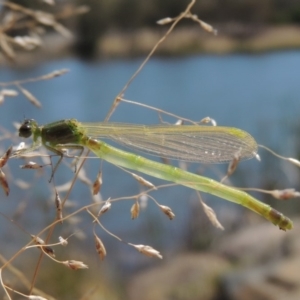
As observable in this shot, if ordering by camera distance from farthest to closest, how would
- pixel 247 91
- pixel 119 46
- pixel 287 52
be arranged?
1. pixel 247 91
2. pixel 119 46
3. pixel 287 52

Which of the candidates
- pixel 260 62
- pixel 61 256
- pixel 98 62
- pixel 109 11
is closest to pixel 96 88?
pixel 98 62

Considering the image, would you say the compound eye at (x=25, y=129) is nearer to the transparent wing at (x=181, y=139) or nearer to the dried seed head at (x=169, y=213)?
the transparent wing at (x=181, y=139)

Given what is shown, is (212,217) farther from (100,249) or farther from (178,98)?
(178,98)

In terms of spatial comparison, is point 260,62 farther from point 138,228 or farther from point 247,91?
point 138,228

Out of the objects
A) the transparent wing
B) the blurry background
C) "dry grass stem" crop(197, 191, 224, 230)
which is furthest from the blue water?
"dry grass stem" crop(197, 191, 224, 230)

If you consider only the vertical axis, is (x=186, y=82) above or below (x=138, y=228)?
above

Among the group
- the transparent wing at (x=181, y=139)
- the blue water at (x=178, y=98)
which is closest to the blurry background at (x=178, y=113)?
the blue water at (x=178, y=98)

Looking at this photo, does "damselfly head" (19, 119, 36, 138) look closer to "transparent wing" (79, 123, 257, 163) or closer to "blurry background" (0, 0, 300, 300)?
"transparent wing" (79, 123, 257, 163)
